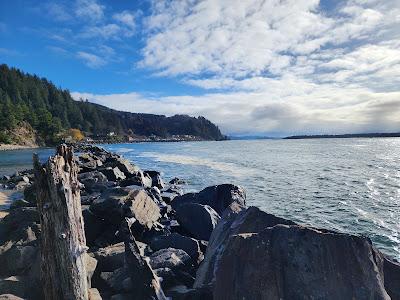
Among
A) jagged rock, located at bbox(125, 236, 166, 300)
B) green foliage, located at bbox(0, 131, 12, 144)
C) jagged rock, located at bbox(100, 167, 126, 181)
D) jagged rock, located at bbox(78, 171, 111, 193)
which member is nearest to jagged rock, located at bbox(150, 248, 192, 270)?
jagged rock, located at bbox(125, 236, 166, 300)

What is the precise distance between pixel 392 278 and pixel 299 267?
127 inches

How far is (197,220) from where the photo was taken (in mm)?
15508

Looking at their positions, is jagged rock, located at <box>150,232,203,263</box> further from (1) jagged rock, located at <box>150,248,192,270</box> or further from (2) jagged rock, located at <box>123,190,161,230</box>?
(2) jagged rock, located at <box>123,190,161,230</box>

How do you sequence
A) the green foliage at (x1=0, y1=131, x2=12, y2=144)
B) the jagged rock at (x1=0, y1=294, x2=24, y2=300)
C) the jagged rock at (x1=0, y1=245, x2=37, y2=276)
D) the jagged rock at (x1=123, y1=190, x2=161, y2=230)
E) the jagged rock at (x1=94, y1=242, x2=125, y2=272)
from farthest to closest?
the green foliage at (x1=0, y1=131, x2=12, y2=144) → the jagged rock at (x1=123, y1=190, x2=161, y2=230) → the jagged rock at (x1=94, y1=242, x2=125, y2=272) → the jagged rock at (x1=0, y1=245, x2=37, y2=276) → the jagged rock at (x1=0, y1=294, x2=24, y2=300)

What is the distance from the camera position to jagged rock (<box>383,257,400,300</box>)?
336 inches

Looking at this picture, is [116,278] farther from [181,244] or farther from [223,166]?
[223,166]

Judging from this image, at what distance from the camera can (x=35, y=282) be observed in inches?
348

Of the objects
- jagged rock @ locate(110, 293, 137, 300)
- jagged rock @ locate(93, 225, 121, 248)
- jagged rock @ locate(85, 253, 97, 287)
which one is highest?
jagged rock @ locate(85, 253, 97, 287)

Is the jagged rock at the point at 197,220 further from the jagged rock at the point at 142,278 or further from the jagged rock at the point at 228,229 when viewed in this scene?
the jagged rock at the point at 142,278

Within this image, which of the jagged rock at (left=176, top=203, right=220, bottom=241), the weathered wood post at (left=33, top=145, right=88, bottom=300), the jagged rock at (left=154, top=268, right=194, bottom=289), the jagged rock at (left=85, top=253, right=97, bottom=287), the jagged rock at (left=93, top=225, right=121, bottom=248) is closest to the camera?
the weathered wood post at (left=33, top=145, right=88, bottom=300)

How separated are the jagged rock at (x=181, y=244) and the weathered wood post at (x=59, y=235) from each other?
5.16m

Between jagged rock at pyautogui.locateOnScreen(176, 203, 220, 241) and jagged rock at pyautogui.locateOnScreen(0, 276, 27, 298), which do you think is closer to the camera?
jagged rock at pyautogui.locateOnScreen(0, 276, 27, 298)

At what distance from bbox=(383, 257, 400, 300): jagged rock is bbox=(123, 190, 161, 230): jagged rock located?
9.42 meters

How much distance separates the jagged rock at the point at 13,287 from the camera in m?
8.77
